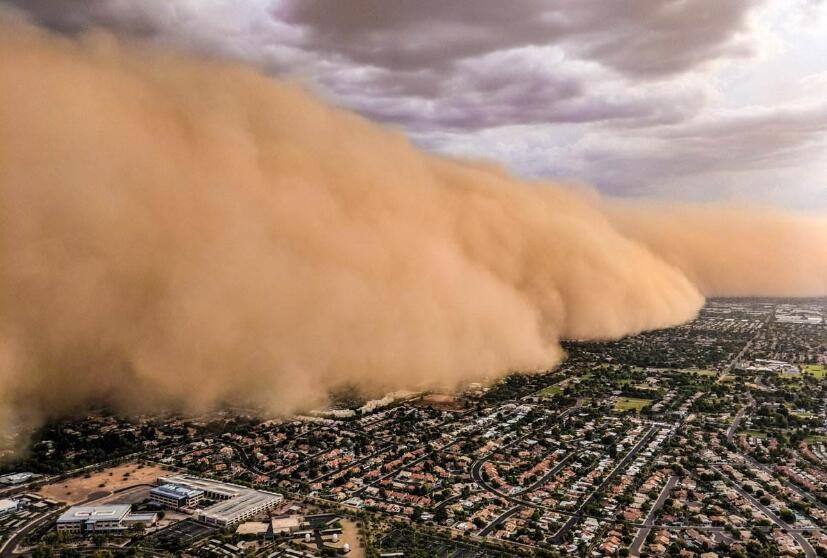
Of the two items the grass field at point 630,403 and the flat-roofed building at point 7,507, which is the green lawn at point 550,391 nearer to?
the grass field at point 630,403

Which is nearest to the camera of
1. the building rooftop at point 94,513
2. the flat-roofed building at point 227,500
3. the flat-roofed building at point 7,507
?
the building rooftop at point 94,513

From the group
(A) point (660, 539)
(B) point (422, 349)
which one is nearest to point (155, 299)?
(B) point (422, 349)

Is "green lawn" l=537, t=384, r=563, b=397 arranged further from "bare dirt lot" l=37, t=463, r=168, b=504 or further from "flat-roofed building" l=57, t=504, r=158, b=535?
"flat-roofed building" l=57, t=504, r=158, b=535

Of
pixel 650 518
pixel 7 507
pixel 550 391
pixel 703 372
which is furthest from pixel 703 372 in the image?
pixel 7 507

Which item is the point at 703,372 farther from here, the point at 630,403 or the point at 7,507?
the point at 7,507

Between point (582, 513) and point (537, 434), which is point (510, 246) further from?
point (582, 513)

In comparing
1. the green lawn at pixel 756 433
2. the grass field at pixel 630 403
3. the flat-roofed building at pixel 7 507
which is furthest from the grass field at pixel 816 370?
the flat-roofed building at pixel 7 507

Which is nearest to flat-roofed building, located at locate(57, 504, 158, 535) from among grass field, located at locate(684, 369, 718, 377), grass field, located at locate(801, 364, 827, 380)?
grass field, located at locate(684, 369, 718, 377)
